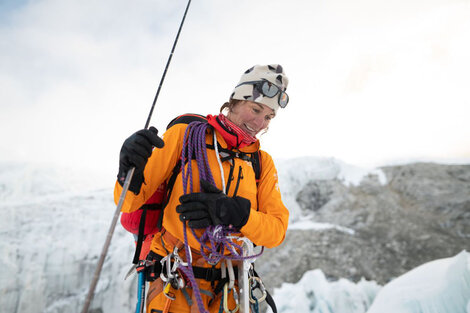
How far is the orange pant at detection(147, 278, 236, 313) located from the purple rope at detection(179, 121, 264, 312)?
0.18 metres

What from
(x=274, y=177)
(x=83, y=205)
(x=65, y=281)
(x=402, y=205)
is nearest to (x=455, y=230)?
(x=402, y=205)

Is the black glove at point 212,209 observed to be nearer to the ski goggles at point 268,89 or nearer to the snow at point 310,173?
the ski goggles at point 268,89

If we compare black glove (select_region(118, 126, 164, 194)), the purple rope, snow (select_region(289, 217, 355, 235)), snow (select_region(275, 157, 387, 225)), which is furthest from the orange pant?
snow (select_region(275, 157, 387, 225))

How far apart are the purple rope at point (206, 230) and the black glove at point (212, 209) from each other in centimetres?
8

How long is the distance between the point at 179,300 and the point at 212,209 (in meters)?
0.72

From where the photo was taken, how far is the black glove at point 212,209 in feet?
4.80

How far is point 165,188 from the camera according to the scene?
1912 mm

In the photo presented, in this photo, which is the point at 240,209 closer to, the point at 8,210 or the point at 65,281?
the point at 65,281

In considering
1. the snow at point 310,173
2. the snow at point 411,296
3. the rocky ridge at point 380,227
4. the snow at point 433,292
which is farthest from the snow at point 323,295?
the snow at point 310,173

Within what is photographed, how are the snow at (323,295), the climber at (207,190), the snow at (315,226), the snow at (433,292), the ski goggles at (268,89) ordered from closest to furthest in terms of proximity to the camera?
the climber at (207,190) < the ski goggles at (268,89) < the snow at (433,292) < the snow at (323,295) < the snow at (315,226)

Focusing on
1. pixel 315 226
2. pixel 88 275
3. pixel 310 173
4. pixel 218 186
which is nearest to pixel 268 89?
pixel 218 186

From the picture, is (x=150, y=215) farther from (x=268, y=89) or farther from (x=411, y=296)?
(x=411, y=296)

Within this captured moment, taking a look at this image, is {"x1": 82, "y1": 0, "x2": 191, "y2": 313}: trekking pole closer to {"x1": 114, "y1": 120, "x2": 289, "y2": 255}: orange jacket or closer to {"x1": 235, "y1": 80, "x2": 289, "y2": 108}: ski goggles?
{"x1": 114, "y1": 120, "x2": 289, "y2": 255}: orange jacket

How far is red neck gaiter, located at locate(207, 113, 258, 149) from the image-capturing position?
6.15 ft
